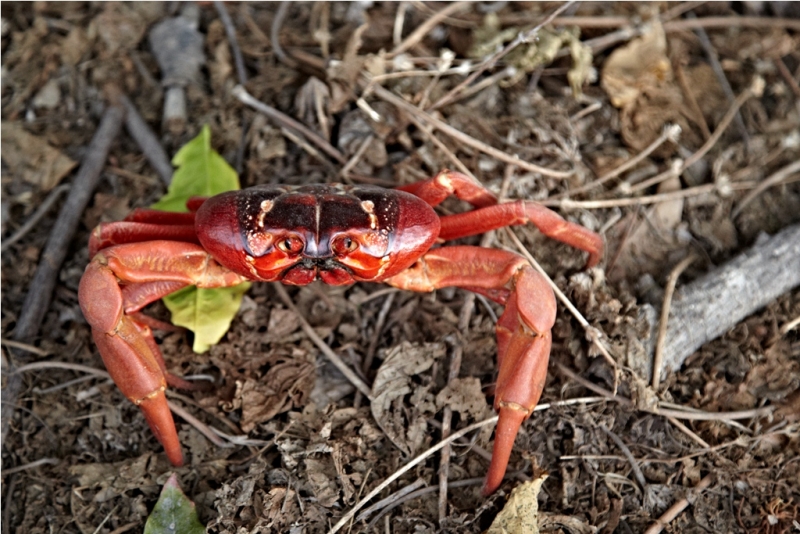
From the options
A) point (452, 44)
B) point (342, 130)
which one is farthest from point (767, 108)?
point (342, 130)


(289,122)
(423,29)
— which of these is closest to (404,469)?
(289,122)

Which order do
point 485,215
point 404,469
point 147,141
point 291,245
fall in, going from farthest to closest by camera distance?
point 147,141 → point 485,215 → point 404,469 → point 291,245

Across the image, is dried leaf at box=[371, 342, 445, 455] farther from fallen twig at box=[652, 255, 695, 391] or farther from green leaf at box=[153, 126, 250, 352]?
fallen twig at box=[652, 255, 695, 391]

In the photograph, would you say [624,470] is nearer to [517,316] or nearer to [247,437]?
[517,316]

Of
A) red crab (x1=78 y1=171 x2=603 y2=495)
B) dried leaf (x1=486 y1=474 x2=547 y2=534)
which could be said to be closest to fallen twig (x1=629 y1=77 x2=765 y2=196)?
red crab (x1=78 y1=171 x2=603 y2=495)

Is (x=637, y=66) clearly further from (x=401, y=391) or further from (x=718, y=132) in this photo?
(x=401, y=391)

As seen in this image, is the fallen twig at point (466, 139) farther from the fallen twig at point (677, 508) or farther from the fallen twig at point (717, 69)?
Answer: the fallen twig at point (677, 508)
